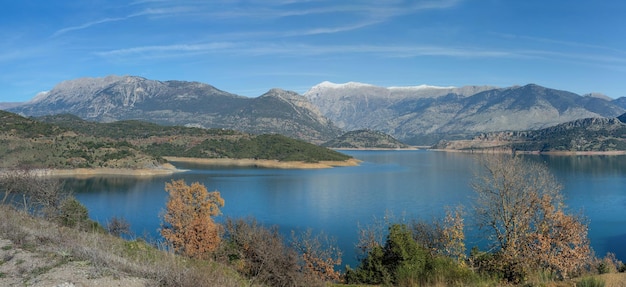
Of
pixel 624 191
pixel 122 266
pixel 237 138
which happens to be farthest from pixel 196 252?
pixel 237 138

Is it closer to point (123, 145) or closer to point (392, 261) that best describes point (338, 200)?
point (392, 261)

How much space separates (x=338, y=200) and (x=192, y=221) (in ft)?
118

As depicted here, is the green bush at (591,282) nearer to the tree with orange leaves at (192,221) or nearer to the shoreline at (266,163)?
the tree with orange leaves at (192,221)

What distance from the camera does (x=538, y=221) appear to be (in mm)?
20250

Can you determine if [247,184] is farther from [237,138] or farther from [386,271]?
[237,138]

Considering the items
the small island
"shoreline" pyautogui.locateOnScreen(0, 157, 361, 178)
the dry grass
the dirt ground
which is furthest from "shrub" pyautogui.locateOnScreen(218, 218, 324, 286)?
"shoreline" pyautogui.locateOnScreen(0, 157, 361, 178)

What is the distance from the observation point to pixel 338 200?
62406mm

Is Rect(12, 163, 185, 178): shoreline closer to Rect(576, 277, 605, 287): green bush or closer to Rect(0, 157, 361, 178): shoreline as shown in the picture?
Rect(0, 157, 361, 178): shoreline

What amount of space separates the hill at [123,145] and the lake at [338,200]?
38.5ft

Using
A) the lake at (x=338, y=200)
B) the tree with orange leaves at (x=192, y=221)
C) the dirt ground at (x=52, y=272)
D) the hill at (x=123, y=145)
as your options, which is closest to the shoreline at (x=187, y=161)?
the hill at (x=123, y=145)

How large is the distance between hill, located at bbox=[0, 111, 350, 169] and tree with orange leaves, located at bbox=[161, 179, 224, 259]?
5323 cm

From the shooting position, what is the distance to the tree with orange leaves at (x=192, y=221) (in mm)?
27141

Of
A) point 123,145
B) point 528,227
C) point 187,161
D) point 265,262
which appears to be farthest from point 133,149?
point 528,227

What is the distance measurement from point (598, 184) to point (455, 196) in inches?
1352
